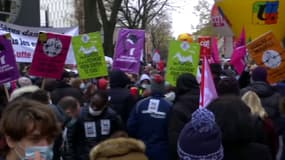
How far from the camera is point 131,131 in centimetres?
693

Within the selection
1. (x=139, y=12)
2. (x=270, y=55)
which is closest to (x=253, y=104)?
(x=270, y=55)

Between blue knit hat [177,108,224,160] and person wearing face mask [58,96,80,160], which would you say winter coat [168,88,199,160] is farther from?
blue knit hat [177,108,224,160]

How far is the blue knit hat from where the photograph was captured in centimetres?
366

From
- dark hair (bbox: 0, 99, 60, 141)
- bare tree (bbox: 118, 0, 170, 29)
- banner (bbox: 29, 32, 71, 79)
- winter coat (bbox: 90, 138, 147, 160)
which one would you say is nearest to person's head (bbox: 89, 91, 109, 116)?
banner (bbox: 29, 32, 71, 79)

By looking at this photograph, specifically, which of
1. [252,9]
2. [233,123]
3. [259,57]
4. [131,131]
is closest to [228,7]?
[252,9]

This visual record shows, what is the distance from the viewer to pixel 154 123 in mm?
6711

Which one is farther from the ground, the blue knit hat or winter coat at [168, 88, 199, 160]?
the blue knit hat

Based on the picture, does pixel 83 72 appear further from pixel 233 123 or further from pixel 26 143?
pixel 26 143

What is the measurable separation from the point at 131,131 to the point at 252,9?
7.87 meters

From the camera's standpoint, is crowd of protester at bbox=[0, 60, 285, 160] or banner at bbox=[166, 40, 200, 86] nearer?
crowd of protester at bbox=[0, 60, 285, 160]

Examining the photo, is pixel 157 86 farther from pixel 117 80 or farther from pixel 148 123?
pixel 117 80

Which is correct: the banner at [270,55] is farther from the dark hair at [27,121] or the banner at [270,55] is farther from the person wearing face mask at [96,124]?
the dark hair at [27,121]

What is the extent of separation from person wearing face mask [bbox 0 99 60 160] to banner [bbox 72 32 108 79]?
699 cm

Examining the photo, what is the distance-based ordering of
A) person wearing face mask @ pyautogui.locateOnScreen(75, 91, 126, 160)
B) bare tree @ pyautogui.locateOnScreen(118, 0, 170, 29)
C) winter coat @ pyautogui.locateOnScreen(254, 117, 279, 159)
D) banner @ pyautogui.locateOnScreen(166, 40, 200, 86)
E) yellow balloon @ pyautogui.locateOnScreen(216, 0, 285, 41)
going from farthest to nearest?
bare tree @ pyautogui.locateOnScreen(118, 0, 170, 29)
yellow balloon @ pyautogui.locateOnScreen(216, 0, 285, 41)
banner @ pyautogui.locateOnScreen(166, 40, 200, 86)
person wearing face mask @ pyautogui.locateOnScreen(75, 91, 126, 160)
winter coat @ pyautogui.locateOnScreen(254, 117, 279, 159)
